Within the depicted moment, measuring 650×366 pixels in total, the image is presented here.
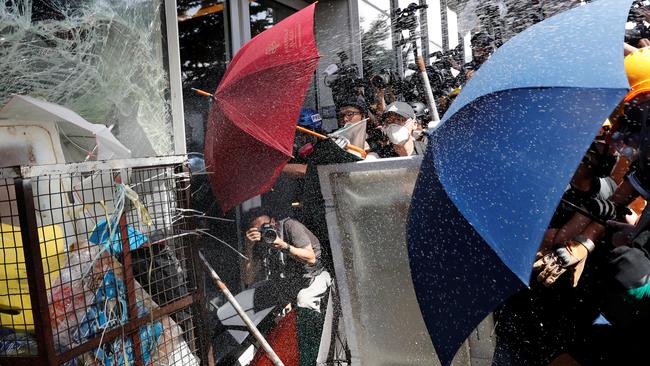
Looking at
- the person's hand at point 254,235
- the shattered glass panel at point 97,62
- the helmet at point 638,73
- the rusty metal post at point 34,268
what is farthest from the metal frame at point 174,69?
the helmet at point 638,73

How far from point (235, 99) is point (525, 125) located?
A: 1767 millimetres

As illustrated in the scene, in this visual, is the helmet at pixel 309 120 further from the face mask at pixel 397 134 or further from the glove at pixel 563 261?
the glove at pixel 563 261

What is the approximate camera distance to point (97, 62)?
3.18 metres

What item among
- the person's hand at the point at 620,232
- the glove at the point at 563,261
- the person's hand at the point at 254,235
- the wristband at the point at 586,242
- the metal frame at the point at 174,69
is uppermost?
the metal frame at the point at 174,69

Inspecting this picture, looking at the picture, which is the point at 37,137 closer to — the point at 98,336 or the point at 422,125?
the point at 98,336

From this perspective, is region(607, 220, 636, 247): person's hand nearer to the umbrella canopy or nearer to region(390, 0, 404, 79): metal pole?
the umbrella canopy

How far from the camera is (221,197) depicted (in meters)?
3.02

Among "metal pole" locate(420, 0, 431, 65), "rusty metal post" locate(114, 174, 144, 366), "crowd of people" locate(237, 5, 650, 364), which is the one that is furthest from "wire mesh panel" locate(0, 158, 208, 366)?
"metal pole" locate(420, 0, 431, 65)

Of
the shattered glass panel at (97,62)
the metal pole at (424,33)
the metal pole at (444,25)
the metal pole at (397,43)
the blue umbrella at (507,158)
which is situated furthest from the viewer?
the metal pole at (444,25)

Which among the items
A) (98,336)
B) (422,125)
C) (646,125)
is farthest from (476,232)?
(422,125)

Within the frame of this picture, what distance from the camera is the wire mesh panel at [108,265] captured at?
6.59 ft

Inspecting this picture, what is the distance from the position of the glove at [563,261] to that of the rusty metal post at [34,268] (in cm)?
183

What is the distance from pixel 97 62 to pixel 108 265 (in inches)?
58.1

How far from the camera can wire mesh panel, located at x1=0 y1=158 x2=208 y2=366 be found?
79.1 inches
